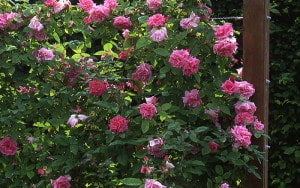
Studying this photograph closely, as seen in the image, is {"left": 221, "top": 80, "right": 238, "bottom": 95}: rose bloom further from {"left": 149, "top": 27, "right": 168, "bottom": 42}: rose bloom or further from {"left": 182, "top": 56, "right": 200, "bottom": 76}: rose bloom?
{"left": 149, "top": 27, "right": 168, "bottom": 42}: rose bloom

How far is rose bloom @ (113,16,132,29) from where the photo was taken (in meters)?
2.60

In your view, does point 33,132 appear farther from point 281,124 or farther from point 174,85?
point 281,124

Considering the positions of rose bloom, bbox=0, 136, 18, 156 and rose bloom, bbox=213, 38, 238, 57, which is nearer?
rose bloom, bbox=213, 38, 238, 57

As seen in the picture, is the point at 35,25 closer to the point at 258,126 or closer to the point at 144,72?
the point at 144,72

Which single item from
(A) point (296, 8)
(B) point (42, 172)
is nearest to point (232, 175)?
(B) point (42, 172)

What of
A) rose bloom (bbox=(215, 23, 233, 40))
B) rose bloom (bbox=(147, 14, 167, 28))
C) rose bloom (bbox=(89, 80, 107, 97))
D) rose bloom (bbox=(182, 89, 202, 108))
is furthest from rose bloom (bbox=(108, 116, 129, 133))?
rose bloom (bbox=(215, 23, 233, 40))

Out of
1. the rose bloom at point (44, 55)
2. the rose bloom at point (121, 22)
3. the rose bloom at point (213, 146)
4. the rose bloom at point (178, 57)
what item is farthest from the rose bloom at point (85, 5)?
the rose bloom at point (213, 146)

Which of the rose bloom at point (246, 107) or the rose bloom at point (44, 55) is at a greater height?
the rose bloom at point (44, 55)

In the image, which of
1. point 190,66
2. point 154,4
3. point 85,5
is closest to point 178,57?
point 190,66

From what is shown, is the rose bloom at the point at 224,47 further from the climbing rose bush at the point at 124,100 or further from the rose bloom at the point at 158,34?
the rose bloom at the point at 158,34

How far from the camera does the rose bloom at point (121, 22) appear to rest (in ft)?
8.52

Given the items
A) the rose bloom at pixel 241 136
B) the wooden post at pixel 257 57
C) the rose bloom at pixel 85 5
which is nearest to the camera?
the rose bloom at pixel 241 136

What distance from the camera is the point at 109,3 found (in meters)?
2.67

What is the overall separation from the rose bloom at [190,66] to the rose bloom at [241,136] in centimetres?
29
